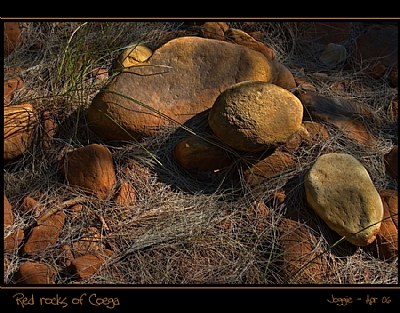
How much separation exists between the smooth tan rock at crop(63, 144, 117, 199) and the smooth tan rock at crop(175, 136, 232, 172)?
0.38m

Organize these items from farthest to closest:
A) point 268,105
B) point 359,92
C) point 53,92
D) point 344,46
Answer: point 344,46, point 359,92, point 53,92, point 268,105

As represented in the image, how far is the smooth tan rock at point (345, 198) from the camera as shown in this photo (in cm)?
220

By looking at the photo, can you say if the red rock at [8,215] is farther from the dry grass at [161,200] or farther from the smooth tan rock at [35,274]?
the smooth tan rock at [35,274]

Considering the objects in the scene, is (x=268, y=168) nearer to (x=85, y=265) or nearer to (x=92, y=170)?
(x=92, y=170)

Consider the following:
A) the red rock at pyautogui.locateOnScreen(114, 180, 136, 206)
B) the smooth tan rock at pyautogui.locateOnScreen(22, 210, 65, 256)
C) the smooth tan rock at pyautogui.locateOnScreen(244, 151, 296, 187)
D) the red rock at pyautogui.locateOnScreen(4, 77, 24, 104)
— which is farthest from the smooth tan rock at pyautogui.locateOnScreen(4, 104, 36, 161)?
the smooth tan rock at pyautogui.locateOnScreen(244, 151, 296, 187)

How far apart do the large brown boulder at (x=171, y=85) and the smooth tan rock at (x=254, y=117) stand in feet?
1.08

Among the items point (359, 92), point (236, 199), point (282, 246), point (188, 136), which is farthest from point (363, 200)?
point (359, 92)

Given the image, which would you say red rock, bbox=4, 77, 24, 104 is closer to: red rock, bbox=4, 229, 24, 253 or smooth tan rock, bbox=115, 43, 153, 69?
smooth tan rock, bbox=115, 43, 153, 69

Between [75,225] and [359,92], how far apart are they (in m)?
2.10

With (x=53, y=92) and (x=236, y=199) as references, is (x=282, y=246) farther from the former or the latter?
(x=53, y=92)

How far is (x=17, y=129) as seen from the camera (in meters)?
2.59

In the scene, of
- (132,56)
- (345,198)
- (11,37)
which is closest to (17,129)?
(132,56)

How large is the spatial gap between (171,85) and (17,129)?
0.90 metres

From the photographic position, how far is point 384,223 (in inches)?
89.9
